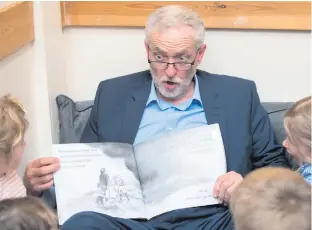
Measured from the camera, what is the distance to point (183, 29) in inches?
71.4

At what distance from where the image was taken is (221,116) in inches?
72.8

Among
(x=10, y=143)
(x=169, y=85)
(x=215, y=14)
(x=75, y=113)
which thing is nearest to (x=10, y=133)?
(x=10, y=143)

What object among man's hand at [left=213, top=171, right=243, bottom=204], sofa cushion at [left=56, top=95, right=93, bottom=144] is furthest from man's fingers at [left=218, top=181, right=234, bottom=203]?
sofa cushion at [left=56, top=95, right=93, bottom=144]

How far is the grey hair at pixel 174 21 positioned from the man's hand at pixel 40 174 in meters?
0.55

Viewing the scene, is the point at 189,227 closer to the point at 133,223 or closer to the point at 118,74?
the point at 133,223

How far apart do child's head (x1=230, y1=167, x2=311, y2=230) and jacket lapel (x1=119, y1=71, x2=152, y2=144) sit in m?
0.78

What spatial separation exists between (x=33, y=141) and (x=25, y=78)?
251 millimetres

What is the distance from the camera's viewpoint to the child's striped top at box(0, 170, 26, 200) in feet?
4.74

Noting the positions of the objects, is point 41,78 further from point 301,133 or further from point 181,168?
point 301,133

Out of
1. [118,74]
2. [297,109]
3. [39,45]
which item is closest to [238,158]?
[297,109]

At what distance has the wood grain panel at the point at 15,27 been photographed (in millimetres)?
1733

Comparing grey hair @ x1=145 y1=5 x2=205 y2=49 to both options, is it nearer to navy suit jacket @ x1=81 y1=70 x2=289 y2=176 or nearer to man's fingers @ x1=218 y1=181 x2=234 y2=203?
navy suit jacket @ x1=81 y1=70 x2=289 y2=176

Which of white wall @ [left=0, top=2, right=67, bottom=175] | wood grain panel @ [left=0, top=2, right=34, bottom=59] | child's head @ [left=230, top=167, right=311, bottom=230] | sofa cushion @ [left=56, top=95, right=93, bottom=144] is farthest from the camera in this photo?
sofa cushion @ [left=56, top=95, right=93, bottom=144]

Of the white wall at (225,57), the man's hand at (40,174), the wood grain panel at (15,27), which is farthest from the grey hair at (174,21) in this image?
the man's hand at (40,174)
